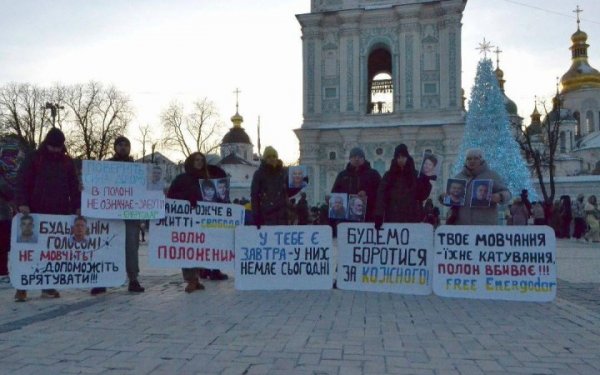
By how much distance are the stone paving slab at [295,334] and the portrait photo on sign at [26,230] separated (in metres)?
0.72

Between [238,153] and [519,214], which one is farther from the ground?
[238,153]

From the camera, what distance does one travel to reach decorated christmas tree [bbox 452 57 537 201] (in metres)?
30.2

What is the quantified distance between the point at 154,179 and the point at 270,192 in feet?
5.21

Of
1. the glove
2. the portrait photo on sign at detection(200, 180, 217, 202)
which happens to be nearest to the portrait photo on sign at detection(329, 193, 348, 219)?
the glove

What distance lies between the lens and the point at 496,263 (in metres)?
7.38

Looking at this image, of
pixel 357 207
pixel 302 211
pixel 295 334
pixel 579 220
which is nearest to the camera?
pixel 295 334

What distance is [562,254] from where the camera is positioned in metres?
15.5

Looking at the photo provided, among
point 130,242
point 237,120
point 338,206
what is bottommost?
point 130,242

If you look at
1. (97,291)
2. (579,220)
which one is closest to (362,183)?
(97,291)

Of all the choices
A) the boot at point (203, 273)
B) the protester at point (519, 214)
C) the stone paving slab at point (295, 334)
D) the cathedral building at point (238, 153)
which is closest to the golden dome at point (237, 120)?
the cathedral building at point (238, 153)

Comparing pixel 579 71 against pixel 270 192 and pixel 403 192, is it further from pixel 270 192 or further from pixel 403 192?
pixel 270 192

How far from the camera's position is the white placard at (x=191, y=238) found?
8414 mm

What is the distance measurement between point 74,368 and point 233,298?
11.1 feet

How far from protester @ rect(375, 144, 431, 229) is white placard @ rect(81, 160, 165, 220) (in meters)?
2.96
